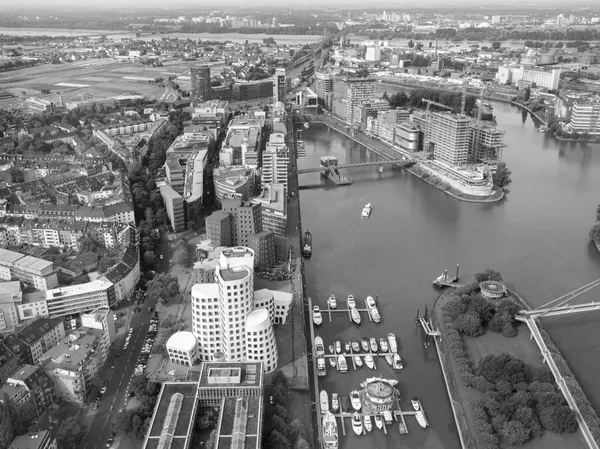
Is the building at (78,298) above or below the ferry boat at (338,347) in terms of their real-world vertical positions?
above

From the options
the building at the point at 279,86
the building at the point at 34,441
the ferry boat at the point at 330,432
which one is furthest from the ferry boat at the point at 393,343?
the building at the point at 279,86

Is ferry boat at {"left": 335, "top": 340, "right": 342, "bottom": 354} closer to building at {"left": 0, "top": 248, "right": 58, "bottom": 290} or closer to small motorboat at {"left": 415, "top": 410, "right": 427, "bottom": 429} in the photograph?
small motorboat at {"left": 415, "top": 410, "right": 427, "bottom": 429}

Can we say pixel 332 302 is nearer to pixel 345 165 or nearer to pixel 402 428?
pixel 402 428

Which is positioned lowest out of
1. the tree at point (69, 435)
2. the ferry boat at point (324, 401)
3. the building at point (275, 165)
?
the ferry boat at point (324, 401)

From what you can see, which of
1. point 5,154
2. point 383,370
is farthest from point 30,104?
point 383,370

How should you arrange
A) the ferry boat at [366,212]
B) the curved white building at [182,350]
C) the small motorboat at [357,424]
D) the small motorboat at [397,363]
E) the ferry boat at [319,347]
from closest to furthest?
1. the small motorboat at [357,424]
2. the curved white building at [182,350]
3. the small motorboat at [397,363]
4. the ferry boat at [319,347]
5. the ferry boat at [366,212]

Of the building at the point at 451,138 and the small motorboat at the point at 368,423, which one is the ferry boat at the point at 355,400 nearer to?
the small motorboat at the point at 368,423

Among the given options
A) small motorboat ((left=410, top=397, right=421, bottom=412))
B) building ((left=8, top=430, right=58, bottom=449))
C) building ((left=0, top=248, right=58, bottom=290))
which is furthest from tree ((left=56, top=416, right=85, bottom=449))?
small motorboat ((left=410, top=397, right=421, bottom=412))
